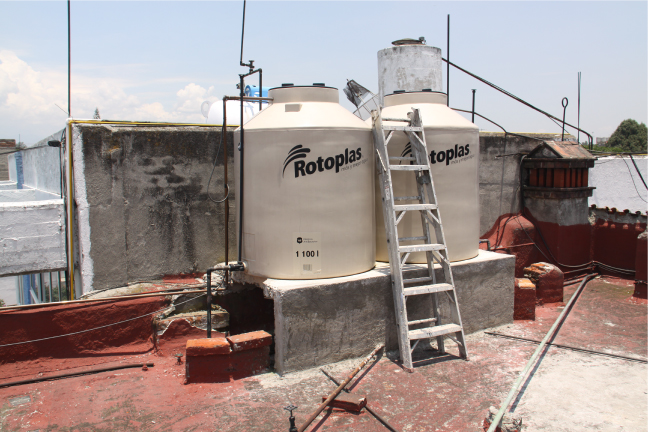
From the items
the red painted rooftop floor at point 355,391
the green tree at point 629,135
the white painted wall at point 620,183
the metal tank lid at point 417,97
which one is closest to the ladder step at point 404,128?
the metal tank lid at point 417,97

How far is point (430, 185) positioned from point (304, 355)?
2.80 metres

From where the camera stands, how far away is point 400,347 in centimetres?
616

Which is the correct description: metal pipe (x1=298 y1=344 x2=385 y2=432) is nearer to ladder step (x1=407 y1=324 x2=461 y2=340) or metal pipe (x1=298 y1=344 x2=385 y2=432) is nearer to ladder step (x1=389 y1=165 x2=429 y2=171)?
ladder step (x1=407 y1=324 x2=461 y2=340)

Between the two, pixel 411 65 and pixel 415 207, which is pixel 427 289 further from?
pixel 411 65

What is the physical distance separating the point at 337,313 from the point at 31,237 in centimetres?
413

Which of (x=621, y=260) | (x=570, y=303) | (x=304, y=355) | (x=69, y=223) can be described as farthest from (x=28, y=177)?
(x=621, y=260)

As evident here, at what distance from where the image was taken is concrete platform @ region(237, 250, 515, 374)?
583cm

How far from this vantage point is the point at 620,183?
14.0m

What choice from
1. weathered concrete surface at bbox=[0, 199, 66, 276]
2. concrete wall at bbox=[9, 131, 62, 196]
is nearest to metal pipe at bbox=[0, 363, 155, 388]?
weathered concrete surface at bbox=[0, 199, 66, 276]

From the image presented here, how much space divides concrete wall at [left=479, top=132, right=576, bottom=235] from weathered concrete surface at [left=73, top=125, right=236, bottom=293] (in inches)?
214

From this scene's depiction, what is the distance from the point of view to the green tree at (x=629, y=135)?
4581cm

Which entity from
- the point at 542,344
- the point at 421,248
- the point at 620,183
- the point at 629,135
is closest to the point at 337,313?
the point at 421,248

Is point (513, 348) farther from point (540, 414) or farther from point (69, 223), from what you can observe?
point (69, 223)

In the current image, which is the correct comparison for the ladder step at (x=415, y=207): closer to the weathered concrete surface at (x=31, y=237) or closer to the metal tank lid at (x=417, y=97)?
the metal tank lid at (x=417, y=97)
